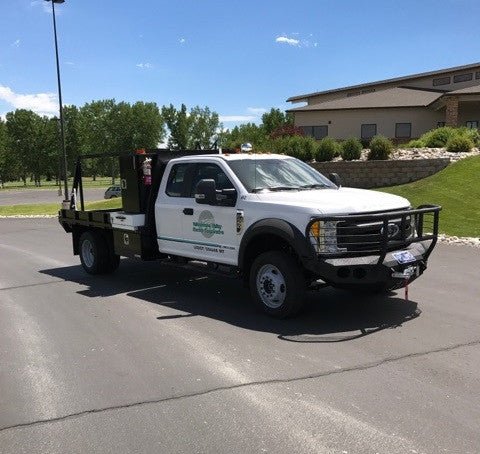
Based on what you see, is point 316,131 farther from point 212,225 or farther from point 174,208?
point 212,225

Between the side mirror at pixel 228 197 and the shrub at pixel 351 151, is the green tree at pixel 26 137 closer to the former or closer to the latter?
the shrub at pixel 351 151

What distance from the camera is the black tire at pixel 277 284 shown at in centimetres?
619

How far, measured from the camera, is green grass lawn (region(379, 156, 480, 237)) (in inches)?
544

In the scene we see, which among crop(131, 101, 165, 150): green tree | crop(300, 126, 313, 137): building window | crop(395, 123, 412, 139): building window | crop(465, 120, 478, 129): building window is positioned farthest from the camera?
crop(131, 101, 165, 150): green tree

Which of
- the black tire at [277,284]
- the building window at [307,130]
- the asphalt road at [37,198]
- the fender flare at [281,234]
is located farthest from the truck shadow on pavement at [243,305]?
the asphalt road at [37,198]

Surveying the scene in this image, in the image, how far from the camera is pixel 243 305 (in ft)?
23.6

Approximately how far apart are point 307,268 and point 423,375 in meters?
1.80

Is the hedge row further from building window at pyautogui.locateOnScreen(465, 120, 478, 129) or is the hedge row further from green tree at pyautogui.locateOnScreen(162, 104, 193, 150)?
green tree at pyautogui.locateOnScreen(162, 104, 193, 150)

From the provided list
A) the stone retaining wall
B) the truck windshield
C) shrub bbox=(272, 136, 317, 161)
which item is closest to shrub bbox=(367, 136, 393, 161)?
the stone retaining wall

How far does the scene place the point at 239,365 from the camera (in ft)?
16.3

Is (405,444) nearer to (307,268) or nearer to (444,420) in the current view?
(444,420)

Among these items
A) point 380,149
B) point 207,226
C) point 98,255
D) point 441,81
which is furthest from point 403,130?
point 207,226

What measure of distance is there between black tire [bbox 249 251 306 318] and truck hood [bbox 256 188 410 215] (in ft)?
2.10

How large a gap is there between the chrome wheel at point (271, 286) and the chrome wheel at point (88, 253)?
408 cm
